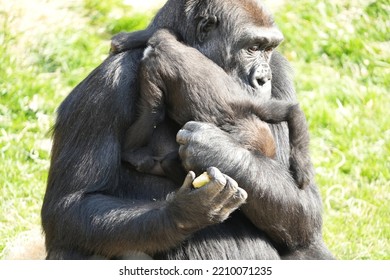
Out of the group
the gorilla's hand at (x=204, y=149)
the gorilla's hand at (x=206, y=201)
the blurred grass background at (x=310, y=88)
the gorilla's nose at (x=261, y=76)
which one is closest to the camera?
the gorilla's hand at (x=206, y=201)

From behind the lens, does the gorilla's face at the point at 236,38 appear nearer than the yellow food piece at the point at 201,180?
No

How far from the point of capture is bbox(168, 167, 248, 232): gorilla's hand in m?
4.42

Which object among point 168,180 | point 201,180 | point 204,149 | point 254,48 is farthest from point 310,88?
point 201,180

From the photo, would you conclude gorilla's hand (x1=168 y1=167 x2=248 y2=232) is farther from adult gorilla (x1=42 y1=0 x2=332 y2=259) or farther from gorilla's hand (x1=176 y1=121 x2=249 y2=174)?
gorilla's hand (x1=176 y1=121 x2=249 y2=174)

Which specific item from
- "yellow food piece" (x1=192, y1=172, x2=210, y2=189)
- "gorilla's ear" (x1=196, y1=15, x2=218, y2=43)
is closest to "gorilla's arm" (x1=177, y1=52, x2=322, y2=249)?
"yellow food piece" (x1=192, y1=172, x2=210, y2=189)

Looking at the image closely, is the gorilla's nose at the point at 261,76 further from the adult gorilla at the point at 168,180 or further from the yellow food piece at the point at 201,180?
the yellow food piece at the point at 201,180

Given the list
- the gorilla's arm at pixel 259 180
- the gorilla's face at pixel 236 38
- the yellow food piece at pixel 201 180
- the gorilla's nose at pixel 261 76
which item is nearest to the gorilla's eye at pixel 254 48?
the gorilla's face at pixel 236 38

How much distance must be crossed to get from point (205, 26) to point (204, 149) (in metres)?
0.71

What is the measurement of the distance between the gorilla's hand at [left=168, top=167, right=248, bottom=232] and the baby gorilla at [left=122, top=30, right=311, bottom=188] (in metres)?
0.34

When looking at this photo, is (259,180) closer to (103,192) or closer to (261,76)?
(261,76)

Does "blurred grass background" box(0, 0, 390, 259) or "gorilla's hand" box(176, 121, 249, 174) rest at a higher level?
"gorilla's hand" box(176, 121, 249, 174)

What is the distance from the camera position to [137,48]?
16.3 ft

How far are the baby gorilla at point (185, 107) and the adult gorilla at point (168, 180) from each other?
0.07m

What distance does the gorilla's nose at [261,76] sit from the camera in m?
4.89
